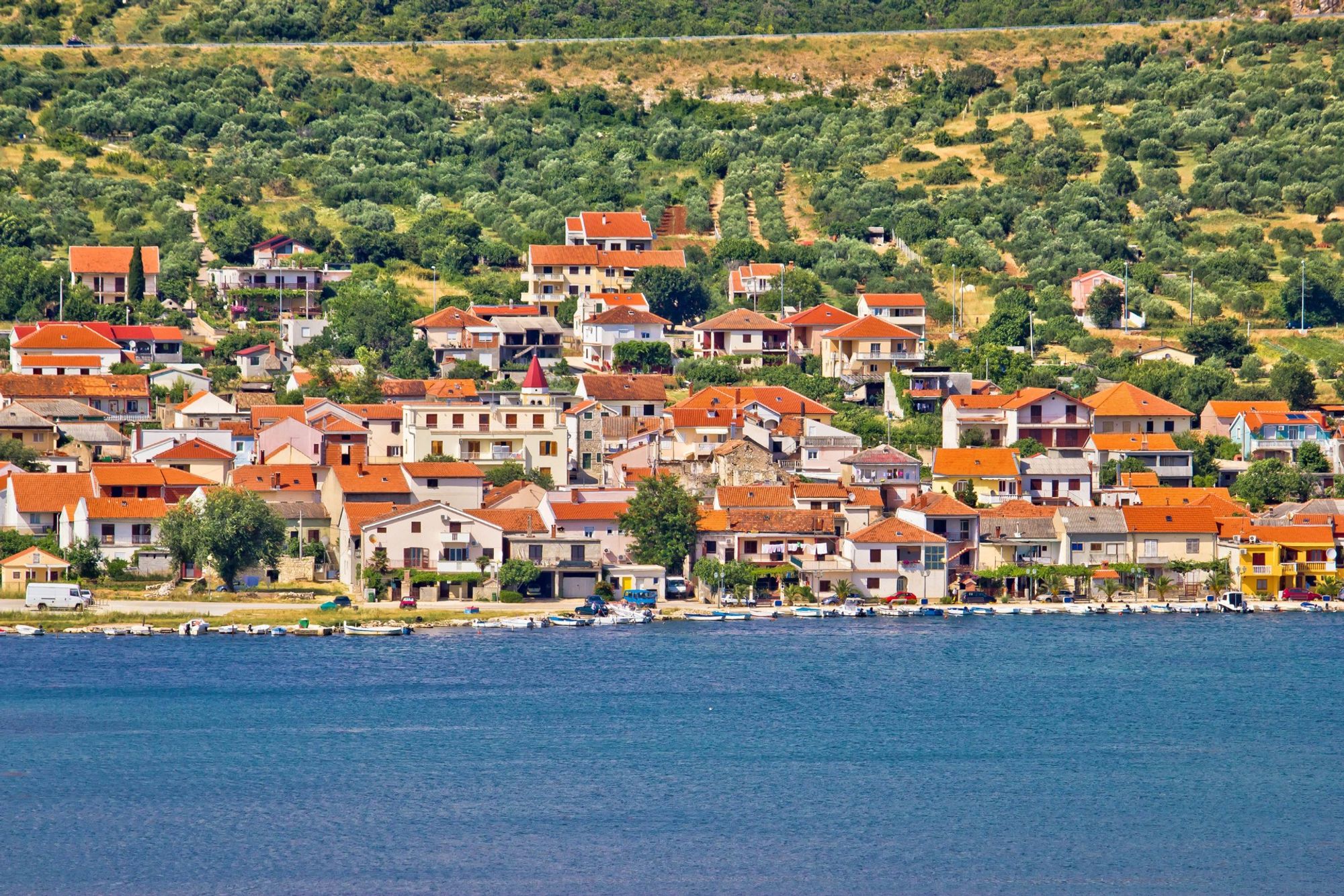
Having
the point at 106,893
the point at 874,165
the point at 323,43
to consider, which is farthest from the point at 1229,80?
the point at 106,893

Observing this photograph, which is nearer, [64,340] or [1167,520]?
[1167,520]

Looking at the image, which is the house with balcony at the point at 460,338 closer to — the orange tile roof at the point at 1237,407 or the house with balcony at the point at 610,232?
the house with balcony at the point at 610,232

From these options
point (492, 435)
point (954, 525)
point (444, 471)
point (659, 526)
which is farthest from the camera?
point (492, 435)

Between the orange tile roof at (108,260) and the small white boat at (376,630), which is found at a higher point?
the orange tile roof at (108,260)

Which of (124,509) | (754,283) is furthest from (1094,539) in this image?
(754,283)

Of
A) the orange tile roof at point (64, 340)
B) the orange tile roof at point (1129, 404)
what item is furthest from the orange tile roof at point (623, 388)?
the orange tile roof at point (64, 340)

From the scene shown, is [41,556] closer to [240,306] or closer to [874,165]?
[240,306]

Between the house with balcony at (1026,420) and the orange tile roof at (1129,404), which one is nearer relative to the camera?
the house with balcony at (1026,420)

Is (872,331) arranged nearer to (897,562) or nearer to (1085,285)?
(1085,285)
